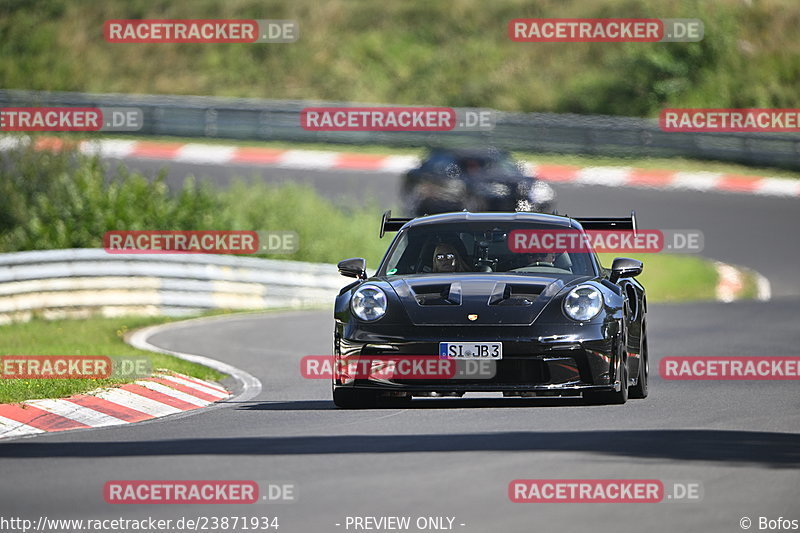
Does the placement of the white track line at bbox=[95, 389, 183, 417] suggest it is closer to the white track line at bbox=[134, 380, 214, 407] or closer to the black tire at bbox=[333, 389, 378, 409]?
the white track line at bbox=[134, 380, 214, 407]

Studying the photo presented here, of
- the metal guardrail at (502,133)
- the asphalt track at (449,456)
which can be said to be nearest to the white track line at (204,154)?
the metal guardrail at (502,133)

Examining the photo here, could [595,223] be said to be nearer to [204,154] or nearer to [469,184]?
[469,184]

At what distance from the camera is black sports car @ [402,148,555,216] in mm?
28828

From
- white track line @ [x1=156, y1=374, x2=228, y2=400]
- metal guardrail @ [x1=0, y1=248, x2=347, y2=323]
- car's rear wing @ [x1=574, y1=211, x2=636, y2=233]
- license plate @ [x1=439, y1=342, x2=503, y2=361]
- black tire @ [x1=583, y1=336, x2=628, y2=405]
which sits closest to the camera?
license plate @ [x1=439, y1=342, x2=503, y2=361]

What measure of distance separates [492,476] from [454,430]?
5.60 ft

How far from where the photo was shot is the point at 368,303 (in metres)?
10.5

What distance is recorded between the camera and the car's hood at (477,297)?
1028cm

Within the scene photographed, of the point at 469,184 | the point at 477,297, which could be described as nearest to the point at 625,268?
the point at 477,297

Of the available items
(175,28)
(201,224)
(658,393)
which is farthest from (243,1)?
(658,393)

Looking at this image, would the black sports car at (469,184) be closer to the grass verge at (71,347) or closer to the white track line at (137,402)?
the grass verge at (71,347)

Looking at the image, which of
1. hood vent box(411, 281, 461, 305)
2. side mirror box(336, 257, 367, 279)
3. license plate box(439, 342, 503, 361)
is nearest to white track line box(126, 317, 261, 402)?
side mirror box(336, 257, 367, 279)

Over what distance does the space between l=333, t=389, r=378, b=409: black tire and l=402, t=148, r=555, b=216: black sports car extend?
700 inches

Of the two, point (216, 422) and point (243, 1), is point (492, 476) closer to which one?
point (216, 422)

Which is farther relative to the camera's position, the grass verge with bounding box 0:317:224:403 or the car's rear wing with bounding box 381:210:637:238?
the car's rear wing with bounding box 381:210:637:238
